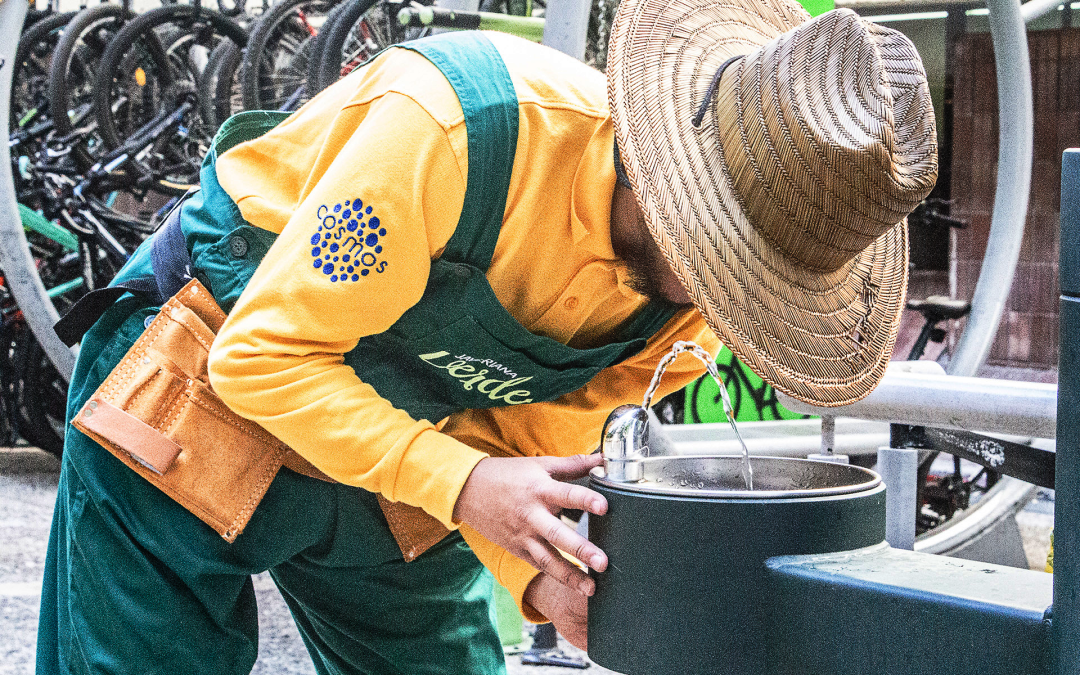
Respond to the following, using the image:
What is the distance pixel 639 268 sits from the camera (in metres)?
1.09

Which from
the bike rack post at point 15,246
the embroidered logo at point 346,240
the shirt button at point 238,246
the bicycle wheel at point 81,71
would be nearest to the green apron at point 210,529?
the shirt button at point 238,246

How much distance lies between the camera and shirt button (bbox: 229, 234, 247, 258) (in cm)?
113

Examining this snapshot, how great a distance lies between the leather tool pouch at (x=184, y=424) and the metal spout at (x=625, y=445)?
0.45 meters

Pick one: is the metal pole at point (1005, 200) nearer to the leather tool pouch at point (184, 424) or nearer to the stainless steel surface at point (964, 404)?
the stainless steel surface at point (964, 404)

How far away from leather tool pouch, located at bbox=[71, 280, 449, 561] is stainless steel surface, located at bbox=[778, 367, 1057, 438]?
37.3 inches

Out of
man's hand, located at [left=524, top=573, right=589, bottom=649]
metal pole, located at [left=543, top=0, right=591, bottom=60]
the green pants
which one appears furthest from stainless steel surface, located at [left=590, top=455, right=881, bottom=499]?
metal pole, located at [left=543, top=0, right=591, bottom=60]

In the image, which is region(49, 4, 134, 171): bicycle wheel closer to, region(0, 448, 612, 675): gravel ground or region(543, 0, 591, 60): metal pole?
region(0, 448, 612, 675): gravel ground

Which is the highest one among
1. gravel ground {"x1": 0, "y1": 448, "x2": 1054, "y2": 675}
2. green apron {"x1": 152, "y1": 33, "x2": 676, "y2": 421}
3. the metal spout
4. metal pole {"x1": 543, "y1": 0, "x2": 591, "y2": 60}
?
metal pole {"x1": 543, "y1": 0, "x2": 591, "y2": 60}

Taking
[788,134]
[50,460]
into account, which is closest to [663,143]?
[788,134]

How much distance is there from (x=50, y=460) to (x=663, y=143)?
4.67 m

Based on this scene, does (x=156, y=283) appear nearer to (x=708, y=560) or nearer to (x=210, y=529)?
(x=210, y=529)

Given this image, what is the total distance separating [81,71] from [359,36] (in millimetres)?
2184

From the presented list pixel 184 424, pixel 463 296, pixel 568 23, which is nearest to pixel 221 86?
pixel 568 23

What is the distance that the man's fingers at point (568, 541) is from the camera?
2.82ft
